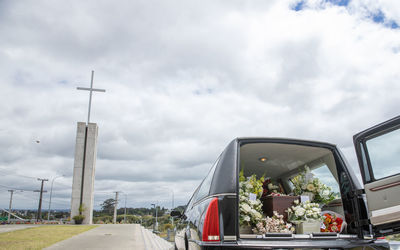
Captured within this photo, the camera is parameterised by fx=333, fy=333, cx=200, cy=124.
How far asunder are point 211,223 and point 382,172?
1854mm

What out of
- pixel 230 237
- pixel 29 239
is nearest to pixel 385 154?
pixel 230 237

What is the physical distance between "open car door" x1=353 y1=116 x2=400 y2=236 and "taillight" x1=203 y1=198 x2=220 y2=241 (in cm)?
164

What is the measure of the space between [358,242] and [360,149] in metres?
1.00

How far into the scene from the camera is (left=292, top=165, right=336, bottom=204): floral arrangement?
4.45m

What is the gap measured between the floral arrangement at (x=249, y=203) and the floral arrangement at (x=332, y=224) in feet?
2.53

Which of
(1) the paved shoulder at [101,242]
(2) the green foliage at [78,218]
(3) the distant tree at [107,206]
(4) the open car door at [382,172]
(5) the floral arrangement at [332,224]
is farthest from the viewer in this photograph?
(3) the distant tree at [107,206]

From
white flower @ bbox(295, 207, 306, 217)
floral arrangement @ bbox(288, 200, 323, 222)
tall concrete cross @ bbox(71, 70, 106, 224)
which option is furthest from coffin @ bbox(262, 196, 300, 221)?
tall concrete cross @ bbox(71, 70, 106, 224)

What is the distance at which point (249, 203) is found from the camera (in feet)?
12.8

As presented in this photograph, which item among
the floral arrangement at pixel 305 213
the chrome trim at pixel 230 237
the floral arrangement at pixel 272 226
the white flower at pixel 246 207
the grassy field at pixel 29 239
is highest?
the white flower at pixel 246 207

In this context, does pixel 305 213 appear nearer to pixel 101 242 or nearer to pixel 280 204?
pixel 280 204

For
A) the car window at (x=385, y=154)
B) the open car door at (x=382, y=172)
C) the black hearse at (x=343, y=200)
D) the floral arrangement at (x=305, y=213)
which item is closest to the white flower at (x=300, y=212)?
the floral arrangement at (x=305, y=213)

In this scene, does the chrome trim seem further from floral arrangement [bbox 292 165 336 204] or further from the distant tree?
the distant tree

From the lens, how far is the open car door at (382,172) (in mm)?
3268

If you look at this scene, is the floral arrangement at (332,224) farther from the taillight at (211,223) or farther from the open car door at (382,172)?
the taillight at (211,223)
